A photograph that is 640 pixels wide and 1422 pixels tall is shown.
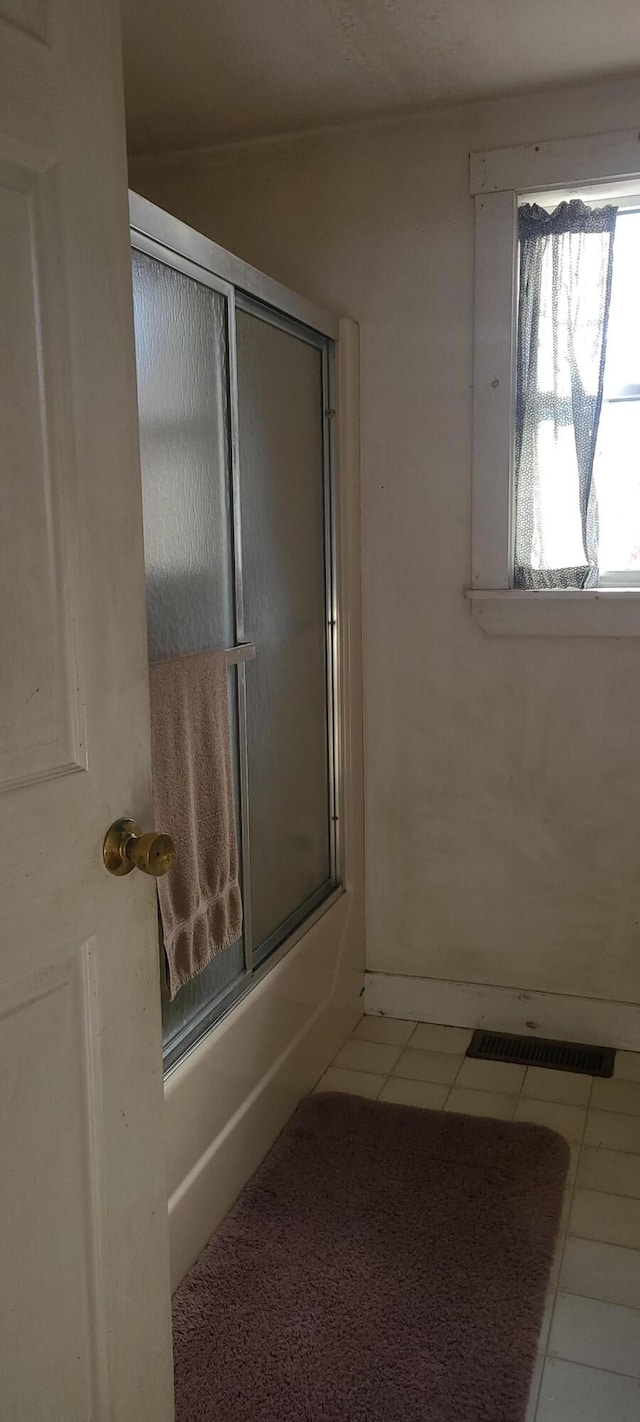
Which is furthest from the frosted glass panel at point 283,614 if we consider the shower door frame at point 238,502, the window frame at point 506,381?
the window frame at point 506,381

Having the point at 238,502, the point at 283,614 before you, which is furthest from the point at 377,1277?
the point at 238,502

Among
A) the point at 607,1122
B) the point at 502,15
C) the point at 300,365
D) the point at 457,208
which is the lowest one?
the point at 607,1122

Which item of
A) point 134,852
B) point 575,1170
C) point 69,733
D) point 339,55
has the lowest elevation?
point 575,1170

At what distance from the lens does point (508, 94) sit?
2410 millimetres

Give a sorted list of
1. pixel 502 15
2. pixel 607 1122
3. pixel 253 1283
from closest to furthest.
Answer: pixel 253 1283 < pixel 502 15 < pixel 607 1122

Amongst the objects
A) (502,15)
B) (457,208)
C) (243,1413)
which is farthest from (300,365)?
(243,1413)

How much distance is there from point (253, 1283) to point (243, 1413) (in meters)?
0.27

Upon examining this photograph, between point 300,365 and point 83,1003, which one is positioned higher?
point 300,365

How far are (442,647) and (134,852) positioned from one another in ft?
5.52

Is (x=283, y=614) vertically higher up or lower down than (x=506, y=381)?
lower down

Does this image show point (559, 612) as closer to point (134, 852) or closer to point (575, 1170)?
point (575, 1170)

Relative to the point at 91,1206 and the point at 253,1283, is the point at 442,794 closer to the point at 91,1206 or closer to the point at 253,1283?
the point at 253,1283

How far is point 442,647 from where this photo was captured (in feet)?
8.77

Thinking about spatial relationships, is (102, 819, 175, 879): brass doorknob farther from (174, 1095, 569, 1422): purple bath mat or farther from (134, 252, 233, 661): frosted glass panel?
(174, 1095, 569, 1422): purple bath mat
